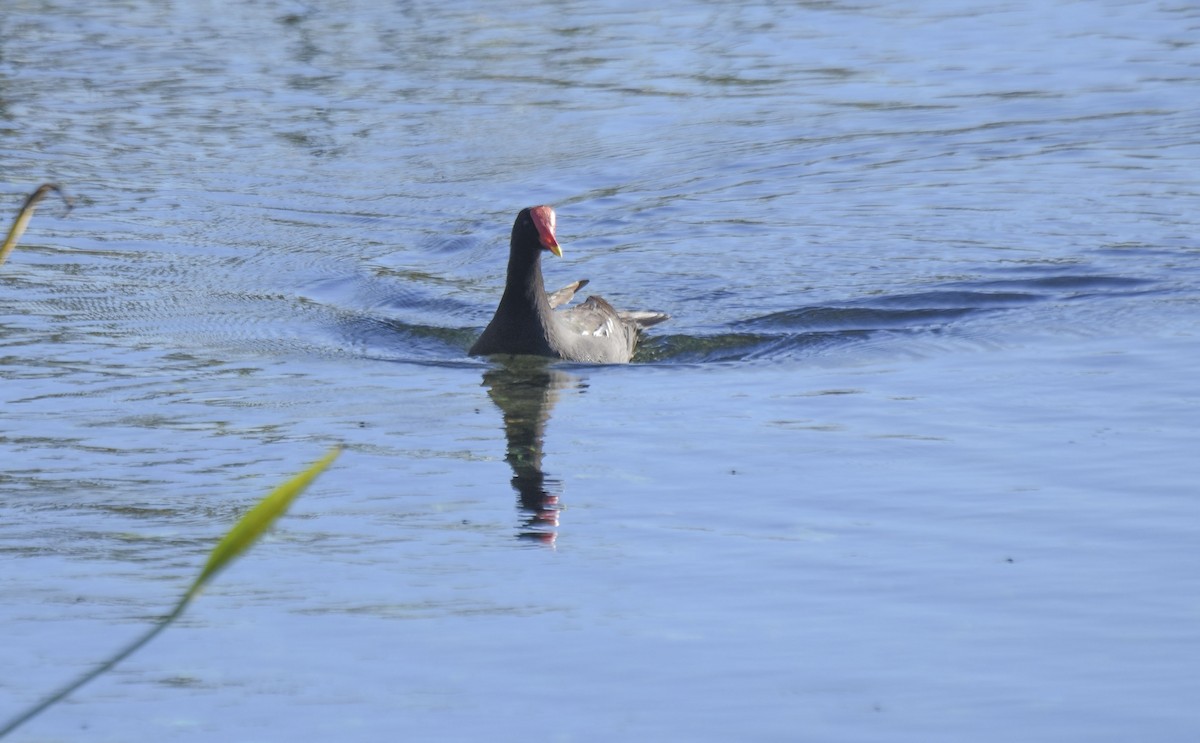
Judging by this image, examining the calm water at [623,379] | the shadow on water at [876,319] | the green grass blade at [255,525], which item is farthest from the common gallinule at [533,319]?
the green grass blade at [255,525]

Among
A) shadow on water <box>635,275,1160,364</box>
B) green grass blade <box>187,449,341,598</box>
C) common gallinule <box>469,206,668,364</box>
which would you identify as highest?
green grass blade <box>187,449,341,598</box>

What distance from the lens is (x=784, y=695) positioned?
14.6 ft

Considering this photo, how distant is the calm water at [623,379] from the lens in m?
4.67

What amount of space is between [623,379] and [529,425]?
1140 millimetres

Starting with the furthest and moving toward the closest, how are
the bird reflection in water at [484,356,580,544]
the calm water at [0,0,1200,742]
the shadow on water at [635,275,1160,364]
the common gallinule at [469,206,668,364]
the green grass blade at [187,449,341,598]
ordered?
the shadow on water at [635,275,1160,364]
the common gallinule at [469,206,668,364]
the bird reflection in water at [484,356,580,544]
the calm water at [0,0,1200,742]
the green grass blade at [187,449,341,598]

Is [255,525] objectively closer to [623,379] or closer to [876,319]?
[623,379]

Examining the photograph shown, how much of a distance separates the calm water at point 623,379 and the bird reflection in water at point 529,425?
4 centimetres

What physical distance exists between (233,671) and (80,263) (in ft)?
22.9

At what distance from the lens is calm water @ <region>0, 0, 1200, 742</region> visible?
4672mm

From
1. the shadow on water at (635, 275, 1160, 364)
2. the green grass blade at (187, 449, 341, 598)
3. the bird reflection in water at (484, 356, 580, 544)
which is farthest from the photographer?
the shadow on water at (635, 275, 1160, 364)

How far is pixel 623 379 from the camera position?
352 inches

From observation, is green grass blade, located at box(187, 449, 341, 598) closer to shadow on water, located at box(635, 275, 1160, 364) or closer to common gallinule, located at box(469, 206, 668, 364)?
common gallinule, located at box(469, 206, 668, 364)

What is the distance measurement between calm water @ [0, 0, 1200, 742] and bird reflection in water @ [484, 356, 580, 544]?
4 cm

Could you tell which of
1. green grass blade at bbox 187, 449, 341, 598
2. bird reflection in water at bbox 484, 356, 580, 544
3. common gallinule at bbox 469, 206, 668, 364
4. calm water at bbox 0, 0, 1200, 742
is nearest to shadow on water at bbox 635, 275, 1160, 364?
calm water at bbox 0, 0, 1200, 742
